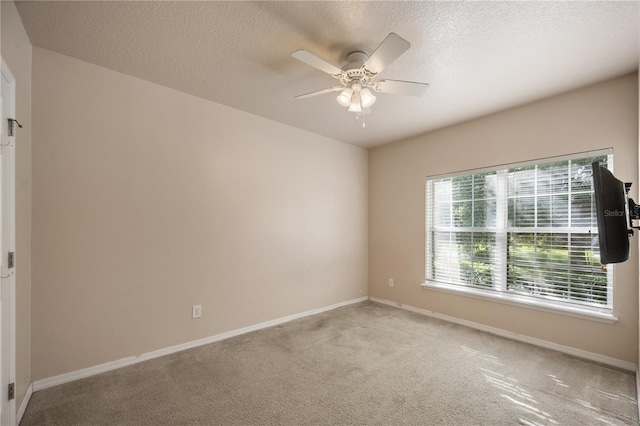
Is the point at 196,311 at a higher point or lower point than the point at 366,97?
lower

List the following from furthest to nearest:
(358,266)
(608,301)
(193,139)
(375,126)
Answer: (358,266) → (375,126) → (193,139) → (608,301)

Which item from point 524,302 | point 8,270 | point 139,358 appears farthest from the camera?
point 524,302

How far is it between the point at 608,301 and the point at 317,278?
302 centimetres

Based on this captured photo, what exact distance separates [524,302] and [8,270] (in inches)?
168

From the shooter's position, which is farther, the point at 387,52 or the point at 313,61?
the point at 313,61

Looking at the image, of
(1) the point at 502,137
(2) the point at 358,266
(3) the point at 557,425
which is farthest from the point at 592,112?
(2) the point at 358,266

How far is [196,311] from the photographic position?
114 inches

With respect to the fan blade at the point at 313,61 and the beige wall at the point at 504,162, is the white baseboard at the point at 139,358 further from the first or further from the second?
the fan blade at the point at 313,61

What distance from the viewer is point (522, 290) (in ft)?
10.3

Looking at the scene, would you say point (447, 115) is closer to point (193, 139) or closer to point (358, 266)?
point (358, 266)

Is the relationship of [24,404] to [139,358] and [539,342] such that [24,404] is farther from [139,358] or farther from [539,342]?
[539,342]

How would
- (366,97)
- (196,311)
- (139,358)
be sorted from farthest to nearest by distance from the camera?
(196,311) < (139,358) < (366,97)

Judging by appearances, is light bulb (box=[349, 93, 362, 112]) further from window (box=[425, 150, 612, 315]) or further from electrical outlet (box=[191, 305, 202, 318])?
electrical outlet (box=[191, 305, 202, 318])

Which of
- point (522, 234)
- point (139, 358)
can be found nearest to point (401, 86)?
point (522, 234)
